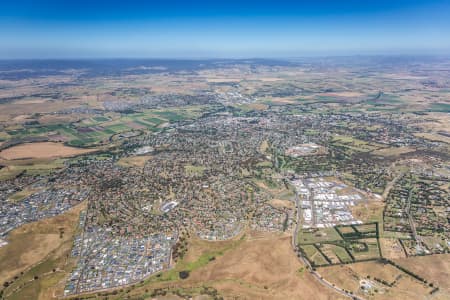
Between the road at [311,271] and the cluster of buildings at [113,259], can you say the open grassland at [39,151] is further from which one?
the road at [311,271]

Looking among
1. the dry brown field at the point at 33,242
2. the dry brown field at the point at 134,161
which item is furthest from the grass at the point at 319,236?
the dry brown field at the point at 134,161

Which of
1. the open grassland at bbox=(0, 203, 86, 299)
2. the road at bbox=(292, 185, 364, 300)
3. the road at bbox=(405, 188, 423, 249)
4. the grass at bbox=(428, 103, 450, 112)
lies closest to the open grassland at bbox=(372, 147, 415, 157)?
the road at bbox=(405, 188, 423, 249)

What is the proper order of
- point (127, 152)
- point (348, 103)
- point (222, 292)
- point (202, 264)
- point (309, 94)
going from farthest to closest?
point (309, 94)
point (348, 103)
point (127, 152)
point (202, 264)
point (222, 292)

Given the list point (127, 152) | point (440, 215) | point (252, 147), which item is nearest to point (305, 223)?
point (440, 215)

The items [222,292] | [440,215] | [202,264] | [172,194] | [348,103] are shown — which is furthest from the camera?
[348,103]

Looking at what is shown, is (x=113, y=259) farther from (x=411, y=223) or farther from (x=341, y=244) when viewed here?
(x=411, y=223)

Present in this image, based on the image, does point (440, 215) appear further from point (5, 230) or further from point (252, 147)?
point (5, 230)
